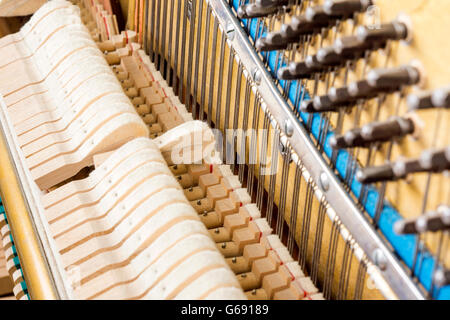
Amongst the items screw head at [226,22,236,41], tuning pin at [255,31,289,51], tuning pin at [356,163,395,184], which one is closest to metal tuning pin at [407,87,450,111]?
tuning pin at [356,163,395,184]

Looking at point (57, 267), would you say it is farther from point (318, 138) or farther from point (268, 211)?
point (318, 138)

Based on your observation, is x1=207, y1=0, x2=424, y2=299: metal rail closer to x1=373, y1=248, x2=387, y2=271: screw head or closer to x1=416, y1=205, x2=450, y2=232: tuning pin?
x1=373, y1=248, x2=387, y2=271: screw head

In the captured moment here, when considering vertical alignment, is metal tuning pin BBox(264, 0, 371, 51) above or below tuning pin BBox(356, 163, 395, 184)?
above

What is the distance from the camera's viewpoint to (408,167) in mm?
1698

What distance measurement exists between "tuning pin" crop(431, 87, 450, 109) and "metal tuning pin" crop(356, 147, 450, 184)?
0.35 feet

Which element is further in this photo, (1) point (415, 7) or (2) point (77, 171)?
(2) point (77, 171)

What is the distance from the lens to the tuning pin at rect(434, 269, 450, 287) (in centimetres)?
174

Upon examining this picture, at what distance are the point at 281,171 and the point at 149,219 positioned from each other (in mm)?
621

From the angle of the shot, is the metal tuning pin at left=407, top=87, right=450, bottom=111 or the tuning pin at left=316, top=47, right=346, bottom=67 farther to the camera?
the tuning pin at left=316, top=47, right=346, bottom=67

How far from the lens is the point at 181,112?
3.15 m

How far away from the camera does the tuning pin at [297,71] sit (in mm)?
2131

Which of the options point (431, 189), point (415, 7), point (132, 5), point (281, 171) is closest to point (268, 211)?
point (281, 171)

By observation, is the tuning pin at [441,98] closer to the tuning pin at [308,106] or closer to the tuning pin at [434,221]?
the tuning pin at [434,221]

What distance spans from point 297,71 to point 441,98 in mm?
641
